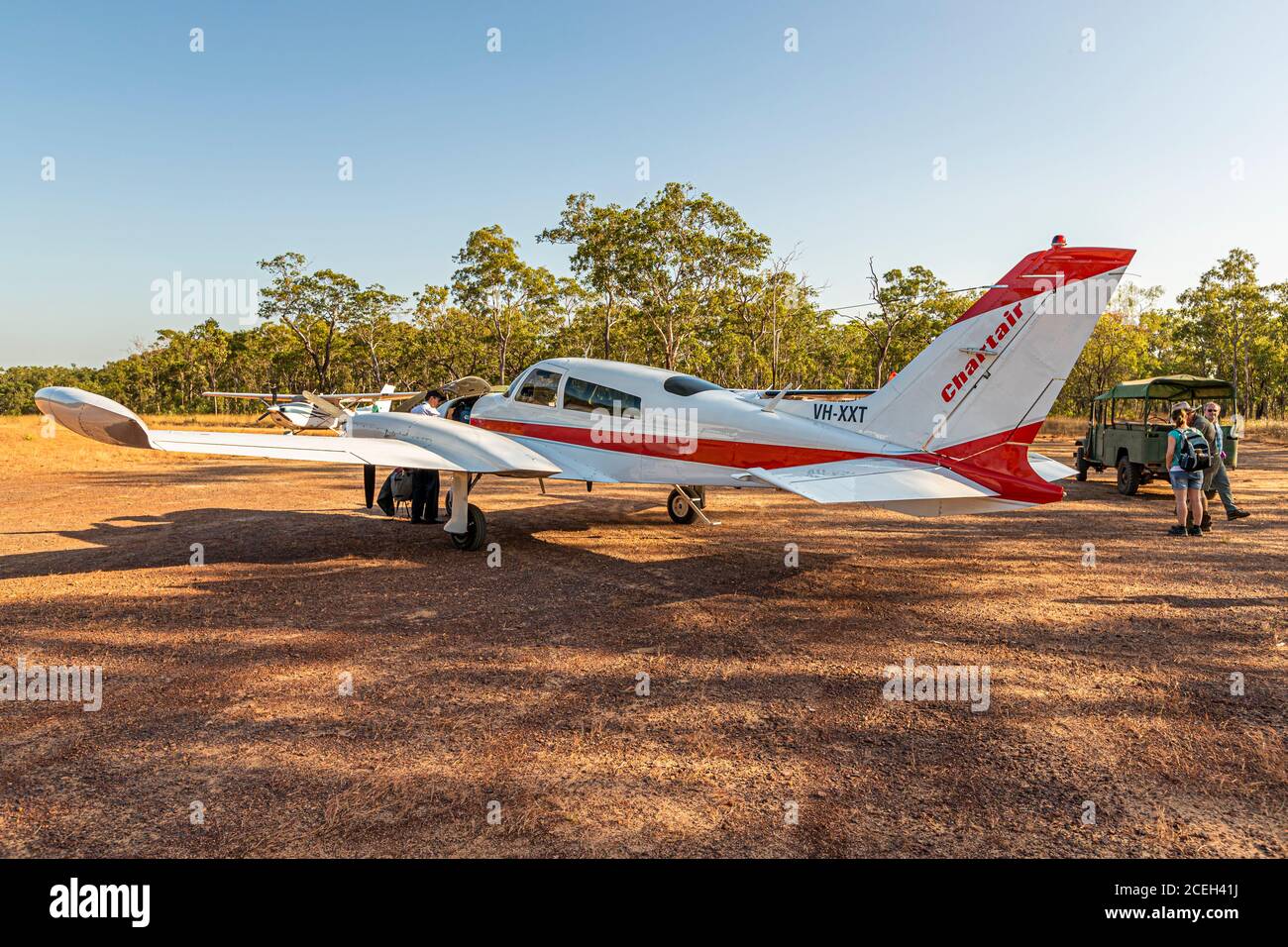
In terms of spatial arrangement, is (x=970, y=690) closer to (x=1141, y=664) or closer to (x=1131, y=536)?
(x=1141, y=664)

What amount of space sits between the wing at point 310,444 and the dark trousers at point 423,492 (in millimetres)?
1520

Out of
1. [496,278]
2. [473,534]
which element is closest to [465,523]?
[473,534]

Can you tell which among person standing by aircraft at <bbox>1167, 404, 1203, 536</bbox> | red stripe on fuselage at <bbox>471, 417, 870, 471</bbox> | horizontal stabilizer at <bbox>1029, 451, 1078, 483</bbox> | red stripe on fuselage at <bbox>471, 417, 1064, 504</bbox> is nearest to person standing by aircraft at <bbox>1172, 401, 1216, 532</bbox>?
person standing by aircraft at <bbox>1167, 404, 1203, 536</bbox>

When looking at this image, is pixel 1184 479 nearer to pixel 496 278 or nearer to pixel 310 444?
pixel 310 444

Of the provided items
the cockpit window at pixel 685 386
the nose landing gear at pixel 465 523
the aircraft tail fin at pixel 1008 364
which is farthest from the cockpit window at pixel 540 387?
the aircraft tail fin at pixel 1008 364

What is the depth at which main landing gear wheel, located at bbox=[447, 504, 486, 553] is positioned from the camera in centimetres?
1059

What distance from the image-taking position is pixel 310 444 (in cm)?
952

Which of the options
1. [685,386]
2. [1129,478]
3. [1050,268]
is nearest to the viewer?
[1050,268]

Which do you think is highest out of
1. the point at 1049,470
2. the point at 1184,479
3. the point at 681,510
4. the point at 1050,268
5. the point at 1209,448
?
the point at 1050,268

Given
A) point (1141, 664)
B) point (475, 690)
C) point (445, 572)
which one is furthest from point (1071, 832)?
point (445, 572)

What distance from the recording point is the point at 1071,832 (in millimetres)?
3494

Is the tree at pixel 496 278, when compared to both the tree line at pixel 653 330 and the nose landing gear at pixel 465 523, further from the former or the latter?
the nose landing gear at pixel 465 523

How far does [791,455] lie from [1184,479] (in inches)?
299

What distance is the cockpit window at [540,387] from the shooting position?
37.8 ft
